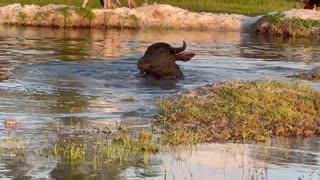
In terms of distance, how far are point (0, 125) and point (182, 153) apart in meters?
2.64

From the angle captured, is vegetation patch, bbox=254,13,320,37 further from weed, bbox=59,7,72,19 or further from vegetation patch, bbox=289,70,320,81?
vegetation patch, bbox=289,70,320,81

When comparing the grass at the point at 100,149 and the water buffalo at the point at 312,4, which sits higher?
the water buffalo at the point at 312,4

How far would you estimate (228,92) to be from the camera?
A: 13109 millimetres

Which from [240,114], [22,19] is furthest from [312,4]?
[240,114]

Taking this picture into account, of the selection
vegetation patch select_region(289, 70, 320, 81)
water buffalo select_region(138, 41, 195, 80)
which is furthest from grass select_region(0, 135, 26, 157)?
vegetation patch select_region(289, 70, 320, 81)

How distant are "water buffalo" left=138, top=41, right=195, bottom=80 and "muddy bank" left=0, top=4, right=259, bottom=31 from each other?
1543 cm

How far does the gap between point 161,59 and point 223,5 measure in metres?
A: 25.6

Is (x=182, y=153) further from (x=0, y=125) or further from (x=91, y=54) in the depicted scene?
(x=91, y=54)

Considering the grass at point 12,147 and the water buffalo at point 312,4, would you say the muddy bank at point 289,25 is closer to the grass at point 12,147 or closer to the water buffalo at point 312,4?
the water buffalo at point 312,4

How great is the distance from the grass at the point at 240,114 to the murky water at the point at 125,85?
1.20 ft

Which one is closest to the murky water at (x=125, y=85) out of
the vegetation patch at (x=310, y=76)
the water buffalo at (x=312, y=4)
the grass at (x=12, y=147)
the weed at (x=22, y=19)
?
the grass at (x=12, y=147)

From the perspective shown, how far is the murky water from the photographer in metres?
8.83

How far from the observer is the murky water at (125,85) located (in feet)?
29.0

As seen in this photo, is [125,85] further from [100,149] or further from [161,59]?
[100,149]
